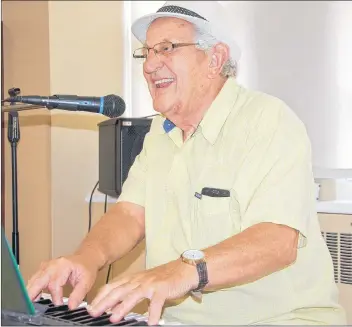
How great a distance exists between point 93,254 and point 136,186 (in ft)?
1.04

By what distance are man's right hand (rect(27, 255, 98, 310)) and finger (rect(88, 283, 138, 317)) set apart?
150 millimetres

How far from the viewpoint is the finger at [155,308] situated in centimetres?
91

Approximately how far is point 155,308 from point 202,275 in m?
0.16

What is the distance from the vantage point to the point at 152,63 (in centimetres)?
156

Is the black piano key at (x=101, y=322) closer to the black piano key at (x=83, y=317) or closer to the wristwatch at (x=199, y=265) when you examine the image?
the black piano key at (x=83, y=317)

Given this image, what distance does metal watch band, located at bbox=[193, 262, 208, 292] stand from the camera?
1096 millimetres

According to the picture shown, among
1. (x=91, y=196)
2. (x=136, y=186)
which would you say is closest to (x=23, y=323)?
Result: (x=136, y=186)

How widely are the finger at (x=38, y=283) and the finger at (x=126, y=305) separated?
0.25 metres

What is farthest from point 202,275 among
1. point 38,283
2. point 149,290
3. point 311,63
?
point 311,63

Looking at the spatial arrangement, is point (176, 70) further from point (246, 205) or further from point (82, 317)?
point (82, 317)

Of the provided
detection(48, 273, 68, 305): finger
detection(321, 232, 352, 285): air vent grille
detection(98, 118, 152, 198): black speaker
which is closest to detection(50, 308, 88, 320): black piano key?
detection(48, 273, 68, 305): finger

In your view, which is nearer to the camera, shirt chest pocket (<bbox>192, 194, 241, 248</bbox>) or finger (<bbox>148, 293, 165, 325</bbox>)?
finger (<bbox>148, 293, 165, 325</bbox>)

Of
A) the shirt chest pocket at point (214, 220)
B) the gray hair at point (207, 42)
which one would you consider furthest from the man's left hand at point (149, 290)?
the gray hair at point (207, 42)

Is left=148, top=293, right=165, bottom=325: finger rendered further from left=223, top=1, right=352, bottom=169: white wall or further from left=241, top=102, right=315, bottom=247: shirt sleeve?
left=223, top=1, right=352, bottom=169: white wall
